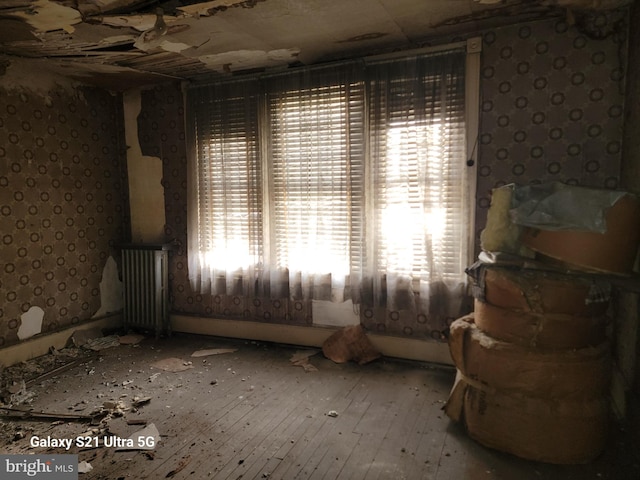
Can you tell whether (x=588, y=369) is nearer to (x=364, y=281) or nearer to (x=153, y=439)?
(x=364, y=281)

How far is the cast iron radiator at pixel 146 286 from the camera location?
13.5 feet

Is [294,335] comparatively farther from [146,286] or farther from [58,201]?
[58,201]

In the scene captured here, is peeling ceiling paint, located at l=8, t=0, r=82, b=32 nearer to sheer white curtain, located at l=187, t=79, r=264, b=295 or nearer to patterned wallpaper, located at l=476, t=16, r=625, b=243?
sheer white curtain, located at l=187, t=79, r=264, b=295

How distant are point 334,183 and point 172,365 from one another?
2.12 meters

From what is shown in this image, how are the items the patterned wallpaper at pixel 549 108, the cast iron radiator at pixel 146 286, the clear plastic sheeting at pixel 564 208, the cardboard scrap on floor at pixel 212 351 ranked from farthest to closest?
the cast iron radiator at pixel 146 286 → the cardboard scrap on floor at pixel 212 351 → the patterned wallpaper at pixel 549 108 → the clear plastic sheeting at pixel 564 208

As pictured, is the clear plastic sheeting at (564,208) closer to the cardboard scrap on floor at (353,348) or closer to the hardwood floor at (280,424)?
the hardwood floor at (280,424)

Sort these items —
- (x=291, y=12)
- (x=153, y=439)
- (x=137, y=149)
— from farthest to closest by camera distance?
(x=137, y=149) → (x=291, y=12) → (x=153, y=439)

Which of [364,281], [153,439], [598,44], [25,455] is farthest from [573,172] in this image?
[25,455]

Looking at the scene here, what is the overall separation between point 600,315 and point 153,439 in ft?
8.56

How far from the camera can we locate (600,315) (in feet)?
6.95

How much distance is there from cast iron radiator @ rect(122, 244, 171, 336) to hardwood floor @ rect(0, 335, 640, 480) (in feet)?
1.89

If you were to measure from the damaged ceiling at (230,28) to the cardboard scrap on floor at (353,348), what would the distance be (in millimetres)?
2391

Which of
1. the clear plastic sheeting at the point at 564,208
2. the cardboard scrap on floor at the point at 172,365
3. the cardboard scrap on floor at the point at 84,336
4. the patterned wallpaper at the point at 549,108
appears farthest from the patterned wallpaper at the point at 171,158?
the clear plastic sheeting at the point at 564,208

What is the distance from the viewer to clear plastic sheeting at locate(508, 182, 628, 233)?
6.45 ft
